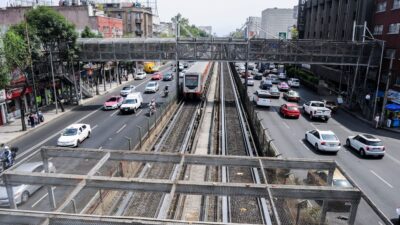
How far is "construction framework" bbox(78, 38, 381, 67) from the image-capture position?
4206 centimetres

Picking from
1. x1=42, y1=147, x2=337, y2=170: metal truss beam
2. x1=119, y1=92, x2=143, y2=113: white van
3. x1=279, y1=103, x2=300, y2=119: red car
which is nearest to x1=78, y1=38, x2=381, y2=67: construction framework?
x1=119, y1=92, x2=143, y2=113: white van

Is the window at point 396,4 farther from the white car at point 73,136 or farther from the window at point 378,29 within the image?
the white car at point 73,136

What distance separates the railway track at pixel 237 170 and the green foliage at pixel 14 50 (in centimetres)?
2027

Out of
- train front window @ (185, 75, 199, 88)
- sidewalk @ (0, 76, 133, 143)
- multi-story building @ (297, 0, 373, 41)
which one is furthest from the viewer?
multi-story building @ (297, 0, 373, 41)

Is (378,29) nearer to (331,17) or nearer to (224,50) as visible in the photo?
(331,17)

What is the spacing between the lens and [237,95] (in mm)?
52688

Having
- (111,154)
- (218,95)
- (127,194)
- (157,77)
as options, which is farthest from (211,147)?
(157,77)

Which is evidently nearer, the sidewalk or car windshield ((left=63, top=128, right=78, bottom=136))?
car windshield ((left=63, top=128, right=78, bottom=136))

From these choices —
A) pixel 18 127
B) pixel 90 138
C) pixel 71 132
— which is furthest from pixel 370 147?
pixel 18 127

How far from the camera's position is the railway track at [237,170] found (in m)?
13.1

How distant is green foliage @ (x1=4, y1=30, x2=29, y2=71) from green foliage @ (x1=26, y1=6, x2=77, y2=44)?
6151mm

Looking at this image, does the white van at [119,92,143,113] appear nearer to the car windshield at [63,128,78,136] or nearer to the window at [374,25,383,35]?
the car windshield at [63,128,78,136]

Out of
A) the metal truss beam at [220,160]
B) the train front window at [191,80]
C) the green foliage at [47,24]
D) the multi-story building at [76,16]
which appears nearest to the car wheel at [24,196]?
the metal truss beam at [220,160]

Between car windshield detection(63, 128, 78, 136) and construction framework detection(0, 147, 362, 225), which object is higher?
construction framework detection(0, 147, 362, 225)
